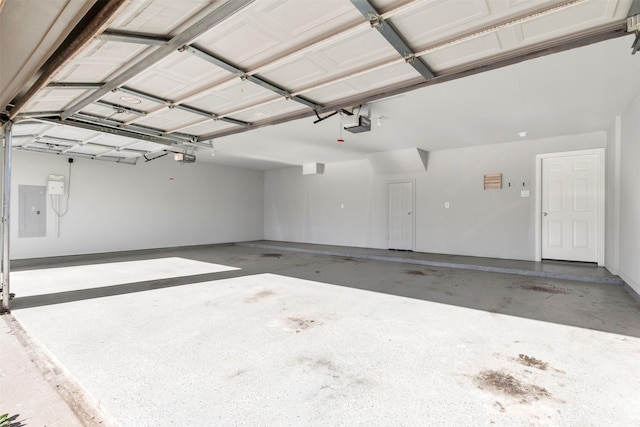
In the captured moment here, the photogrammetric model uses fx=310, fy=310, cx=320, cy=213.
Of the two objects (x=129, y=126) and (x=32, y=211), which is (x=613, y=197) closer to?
(x=129, y=126)

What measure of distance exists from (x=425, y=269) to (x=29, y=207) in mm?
8318

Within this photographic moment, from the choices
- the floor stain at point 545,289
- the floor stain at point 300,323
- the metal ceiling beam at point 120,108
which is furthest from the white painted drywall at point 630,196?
the metal ceiling beam at point 120,108

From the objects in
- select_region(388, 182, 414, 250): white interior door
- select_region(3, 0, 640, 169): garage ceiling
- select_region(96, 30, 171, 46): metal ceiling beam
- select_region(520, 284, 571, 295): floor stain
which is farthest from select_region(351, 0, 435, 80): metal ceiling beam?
select_region(388, 182, 414, 250): white interior door

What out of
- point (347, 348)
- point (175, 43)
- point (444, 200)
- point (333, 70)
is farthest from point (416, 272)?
point (175, 43)

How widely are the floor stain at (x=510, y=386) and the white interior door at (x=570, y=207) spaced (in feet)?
17.1

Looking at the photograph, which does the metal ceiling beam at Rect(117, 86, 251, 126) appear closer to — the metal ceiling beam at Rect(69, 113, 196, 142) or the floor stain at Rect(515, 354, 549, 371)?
the metal ceiling beam at Rect(69, 113, 196, 142)

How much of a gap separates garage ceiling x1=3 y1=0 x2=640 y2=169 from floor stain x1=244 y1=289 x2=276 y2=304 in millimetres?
2536

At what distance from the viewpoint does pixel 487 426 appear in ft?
5.22

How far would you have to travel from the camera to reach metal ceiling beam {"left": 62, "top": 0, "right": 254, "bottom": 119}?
85.0 inches

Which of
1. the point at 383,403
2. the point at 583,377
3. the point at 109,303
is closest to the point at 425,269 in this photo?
the point at 583,377

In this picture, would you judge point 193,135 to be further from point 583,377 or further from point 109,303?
point 583,377

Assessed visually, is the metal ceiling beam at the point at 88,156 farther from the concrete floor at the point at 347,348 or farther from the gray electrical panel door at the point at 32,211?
the concrete floor at the point at 347,348

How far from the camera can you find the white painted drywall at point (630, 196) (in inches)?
149

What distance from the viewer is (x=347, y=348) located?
100.0 inches
